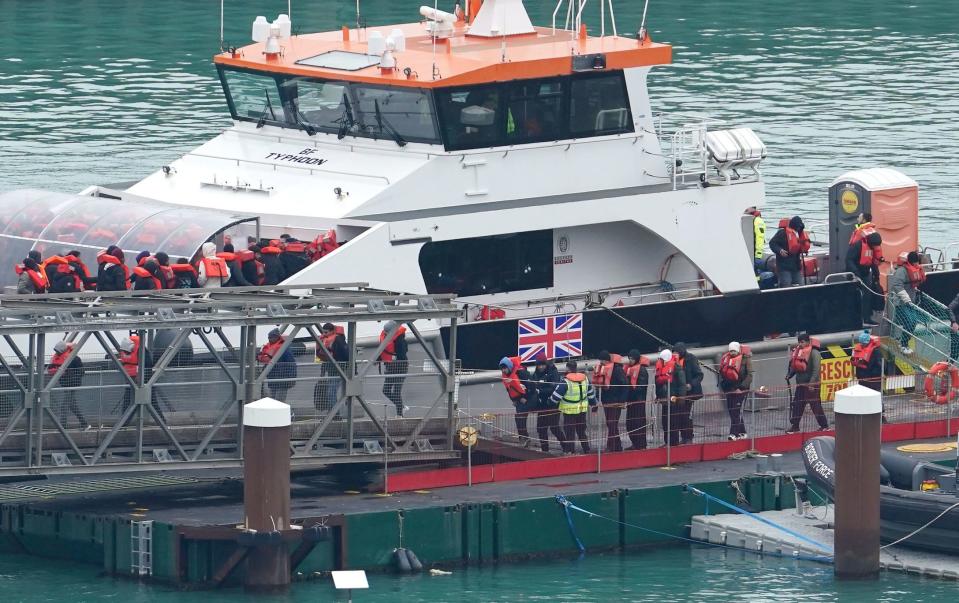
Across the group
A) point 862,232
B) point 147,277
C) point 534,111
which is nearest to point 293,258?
point 147,277

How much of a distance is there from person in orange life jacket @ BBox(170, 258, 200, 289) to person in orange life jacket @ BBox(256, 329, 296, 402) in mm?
1797

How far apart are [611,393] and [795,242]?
15.8ft

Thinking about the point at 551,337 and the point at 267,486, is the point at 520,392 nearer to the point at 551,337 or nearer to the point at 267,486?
the point at 551,337

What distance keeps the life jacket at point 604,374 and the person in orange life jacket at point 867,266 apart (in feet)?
15.0

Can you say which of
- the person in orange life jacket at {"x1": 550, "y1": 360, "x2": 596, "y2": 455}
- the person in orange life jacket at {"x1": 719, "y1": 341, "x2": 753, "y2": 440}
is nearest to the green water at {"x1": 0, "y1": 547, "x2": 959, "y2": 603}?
the person in orange life jacket at {"x1": 550, "y1": 360, "x2": 596, "y2": 455}

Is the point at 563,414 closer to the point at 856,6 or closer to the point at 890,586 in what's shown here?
the point at 890,586

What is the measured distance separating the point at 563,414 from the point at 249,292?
3.34 m

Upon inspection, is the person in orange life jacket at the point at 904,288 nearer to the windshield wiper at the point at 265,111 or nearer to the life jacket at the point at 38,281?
the windshield wiper at the point at 265,111

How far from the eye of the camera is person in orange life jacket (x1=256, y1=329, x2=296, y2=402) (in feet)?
72.4

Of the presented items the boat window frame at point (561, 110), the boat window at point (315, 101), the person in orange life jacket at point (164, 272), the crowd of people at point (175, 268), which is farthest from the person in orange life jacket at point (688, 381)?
the person in orange life jacket at point (164, 272)

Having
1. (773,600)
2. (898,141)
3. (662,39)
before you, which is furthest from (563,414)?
(662,39)

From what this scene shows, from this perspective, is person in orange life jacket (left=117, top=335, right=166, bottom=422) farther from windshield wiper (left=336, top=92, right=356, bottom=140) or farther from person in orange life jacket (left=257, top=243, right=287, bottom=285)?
windshield wiper (left=336, top=92, right=356, bottom=140)

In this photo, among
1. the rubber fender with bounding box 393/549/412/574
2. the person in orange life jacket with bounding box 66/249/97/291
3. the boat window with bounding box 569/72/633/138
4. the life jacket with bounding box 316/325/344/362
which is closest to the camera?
the rubber fender with bounding box 393/549/412/574

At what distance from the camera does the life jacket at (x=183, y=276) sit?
944 inches
